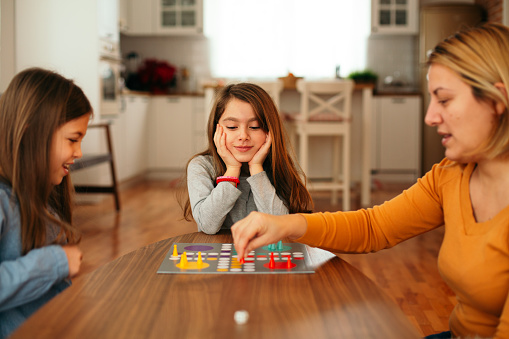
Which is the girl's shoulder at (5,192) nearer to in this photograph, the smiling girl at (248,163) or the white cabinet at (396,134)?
the smiling girl at (248,163)

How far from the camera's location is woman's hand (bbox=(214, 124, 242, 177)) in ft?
5.16

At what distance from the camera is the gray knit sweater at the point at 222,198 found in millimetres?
1381

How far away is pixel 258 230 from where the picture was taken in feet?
3.12

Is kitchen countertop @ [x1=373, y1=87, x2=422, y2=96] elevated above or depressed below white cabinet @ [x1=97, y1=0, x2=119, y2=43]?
below

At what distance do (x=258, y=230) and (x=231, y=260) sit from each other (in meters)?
0.08

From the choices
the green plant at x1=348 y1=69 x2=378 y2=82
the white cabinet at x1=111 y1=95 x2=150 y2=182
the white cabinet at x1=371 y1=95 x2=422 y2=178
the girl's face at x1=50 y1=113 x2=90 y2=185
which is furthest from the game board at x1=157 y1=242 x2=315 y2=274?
the green plant at x1=348 y1=69 x2=378 y2=82

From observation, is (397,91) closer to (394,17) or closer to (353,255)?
(394,17)

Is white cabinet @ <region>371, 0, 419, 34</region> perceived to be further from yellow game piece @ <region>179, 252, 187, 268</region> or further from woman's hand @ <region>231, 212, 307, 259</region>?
yellow game piece @ <region>179, 252, 187, 268</region>

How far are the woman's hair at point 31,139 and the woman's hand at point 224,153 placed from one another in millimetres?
607

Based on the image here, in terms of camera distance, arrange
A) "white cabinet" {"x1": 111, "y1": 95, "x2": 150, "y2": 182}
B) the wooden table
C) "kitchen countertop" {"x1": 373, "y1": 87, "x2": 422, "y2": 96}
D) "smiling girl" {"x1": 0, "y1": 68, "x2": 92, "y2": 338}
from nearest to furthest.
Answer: the wooden table < "smiling girl" {"x1": 0, "y1": 68, "x2": 92, "y2": 338} < "white cabinet" {"x1": 111, "y1": 95, "x2": 150, "y2": 182} < "kitchen countertop" {"x1": 373, "y1": 87, "x2": 422, "y2": 96}

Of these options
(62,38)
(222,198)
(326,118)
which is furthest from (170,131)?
(222,198)

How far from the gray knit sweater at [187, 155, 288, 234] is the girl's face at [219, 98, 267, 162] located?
0.09 metres

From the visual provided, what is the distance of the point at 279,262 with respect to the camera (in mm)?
957

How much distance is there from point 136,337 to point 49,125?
0.49 m
